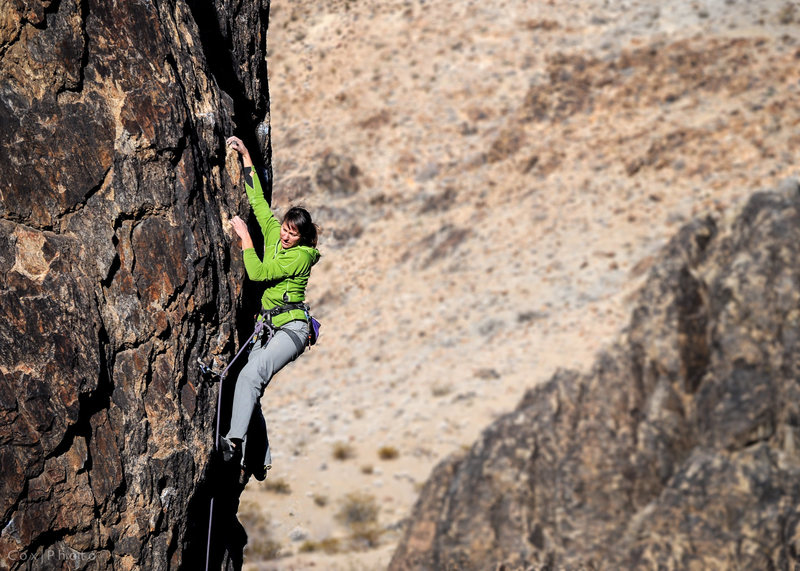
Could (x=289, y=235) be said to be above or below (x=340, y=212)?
above

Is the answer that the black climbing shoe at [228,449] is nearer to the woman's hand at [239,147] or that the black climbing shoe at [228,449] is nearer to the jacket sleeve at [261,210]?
the jacket sleeve at [261,210]

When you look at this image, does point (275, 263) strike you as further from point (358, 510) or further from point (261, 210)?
point (358, 510)

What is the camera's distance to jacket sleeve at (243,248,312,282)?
755 cm

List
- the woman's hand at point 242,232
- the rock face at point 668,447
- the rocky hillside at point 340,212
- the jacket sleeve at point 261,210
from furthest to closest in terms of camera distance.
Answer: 1. the rock face at point 668,447
2. the jacket sleeve at point 261,210
3. the woman's hand at point 242,232
4. the rocky hillside at point 340,212

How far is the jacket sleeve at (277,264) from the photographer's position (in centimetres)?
755

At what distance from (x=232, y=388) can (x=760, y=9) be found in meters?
37.5

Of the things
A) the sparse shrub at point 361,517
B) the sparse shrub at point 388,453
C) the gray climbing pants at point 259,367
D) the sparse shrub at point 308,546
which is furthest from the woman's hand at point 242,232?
the sparse shrub at point 388,453

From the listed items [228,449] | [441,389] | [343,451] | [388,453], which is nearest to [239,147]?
[228,449]

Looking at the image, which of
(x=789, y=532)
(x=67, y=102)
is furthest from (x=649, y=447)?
(x=67, y=102)

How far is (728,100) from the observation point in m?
32.3

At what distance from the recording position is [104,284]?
6.92 m

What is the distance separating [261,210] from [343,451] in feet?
53.2

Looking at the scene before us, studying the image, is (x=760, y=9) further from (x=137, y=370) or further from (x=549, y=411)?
(x=137, y=370)

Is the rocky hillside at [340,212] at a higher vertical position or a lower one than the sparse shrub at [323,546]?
higher
